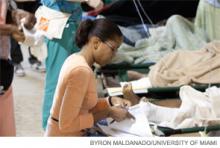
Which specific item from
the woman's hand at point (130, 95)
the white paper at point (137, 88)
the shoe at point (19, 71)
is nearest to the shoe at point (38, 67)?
the shoe at point (19, 71)

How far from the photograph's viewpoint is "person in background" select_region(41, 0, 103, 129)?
2.48m

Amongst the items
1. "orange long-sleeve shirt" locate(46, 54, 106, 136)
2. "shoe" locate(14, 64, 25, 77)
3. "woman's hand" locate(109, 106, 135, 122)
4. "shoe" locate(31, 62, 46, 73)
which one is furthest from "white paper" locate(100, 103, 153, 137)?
"shoe" locate(31, 62, 46, 73)

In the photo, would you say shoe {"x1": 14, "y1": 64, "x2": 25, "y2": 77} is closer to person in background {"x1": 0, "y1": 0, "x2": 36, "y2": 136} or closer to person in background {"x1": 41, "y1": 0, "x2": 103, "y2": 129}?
person in background {"x1": 41, "y1": 0, "x2": 103, "y2": 129}

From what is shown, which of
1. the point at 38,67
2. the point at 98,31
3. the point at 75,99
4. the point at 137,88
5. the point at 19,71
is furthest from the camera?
the point at 38,67

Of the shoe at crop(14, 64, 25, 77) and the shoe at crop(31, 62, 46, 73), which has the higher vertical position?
the shoe at crop(14, 64, 25, 77)

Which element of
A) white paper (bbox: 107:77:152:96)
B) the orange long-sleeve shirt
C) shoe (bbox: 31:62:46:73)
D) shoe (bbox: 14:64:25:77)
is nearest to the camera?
the orange long-sleeve shirt

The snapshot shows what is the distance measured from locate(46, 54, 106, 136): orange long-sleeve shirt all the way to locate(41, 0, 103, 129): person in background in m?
0.89

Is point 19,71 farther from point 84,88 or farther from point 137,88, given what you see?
point 84,88

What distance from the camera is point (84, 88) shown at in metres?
1.57

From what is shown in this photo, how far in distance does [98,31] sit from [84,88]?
0.81ft

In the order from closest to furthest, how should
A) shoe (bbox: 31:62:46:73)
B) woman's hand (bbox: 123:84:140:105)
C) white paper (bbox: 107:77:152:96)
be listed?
woman's hand (bbox: 123:84:140:105) → white paper (bbox: 107:77:152:96) → shoe (bbox: 31:62:46:73)

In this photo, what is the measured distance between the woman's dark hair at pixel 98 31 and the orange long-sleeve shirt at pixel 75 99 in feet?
0.33

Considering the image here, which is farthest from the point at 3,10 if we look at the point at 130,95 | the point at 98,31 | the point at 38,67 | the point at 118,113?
the point at 38,67
